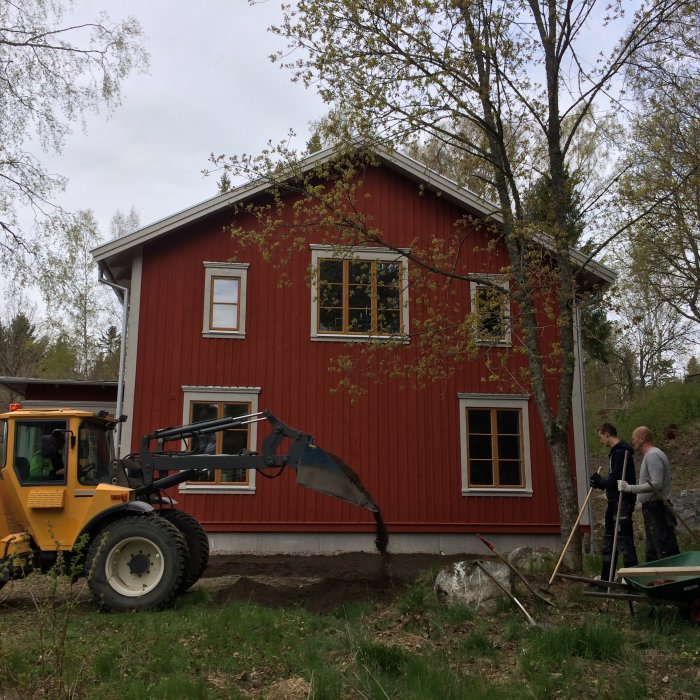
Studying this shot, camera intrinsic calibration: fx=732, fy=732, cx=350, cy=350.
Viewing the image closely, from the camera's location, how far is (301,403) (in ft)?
47.3

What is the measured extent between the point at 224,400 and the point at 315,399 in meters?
1.77

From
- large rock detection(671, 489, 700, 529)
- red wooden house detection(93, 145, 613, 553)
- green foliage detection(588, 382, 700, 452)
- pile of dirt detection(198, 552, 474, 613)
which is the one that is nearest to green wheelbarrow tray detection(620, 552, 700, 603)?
pile of dirt detection(198, 552, 474, 613)

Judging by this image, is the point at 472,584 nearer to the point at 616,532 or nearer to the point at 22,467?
the point at 616,532

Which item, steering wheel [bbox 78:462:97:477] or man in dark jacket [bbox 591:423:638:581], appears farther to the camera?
steering wheel [bbox 78:462:97:477]

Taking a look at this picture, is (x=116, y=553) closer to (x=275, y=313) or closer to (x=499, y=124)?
(x=275, y=313)

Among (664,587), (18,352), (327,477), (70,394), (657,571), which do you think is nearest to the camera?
(664,587)

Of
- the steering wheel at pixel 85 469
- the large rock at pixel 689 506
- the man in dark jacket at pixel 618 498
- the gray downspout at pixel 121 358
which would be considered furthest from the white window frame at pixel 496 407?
the steering wheel at pixel 85 469

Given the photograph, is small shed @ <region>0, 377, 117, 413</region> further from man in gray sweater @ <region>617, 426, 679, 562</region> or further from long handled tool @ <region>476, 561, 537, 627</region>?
man in gray sweater @ <region>617, 426, 679, 562</region>

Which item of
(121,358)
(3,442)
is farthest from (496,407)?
(3,442)

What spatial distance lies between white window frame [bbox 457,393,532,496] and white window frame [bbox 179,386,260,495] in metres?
4.08

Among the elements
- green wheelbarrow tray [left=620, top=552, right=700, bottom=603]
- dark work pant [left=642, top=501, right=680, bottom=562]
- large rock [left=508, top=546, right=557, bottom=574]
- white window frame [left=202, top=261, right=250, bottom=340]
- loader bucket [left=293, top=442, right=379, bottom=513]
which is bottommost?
large rock [left=508, top=546, right=557, bottom=574]

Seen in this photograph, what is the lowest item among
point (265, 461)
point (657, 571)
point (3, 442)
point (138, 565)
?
point (138, 565)

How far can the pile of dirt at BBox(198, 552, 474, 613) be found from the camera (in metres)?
8.84

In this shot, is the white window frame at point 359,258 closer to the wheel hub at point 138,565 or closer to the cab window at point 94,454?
the cab window at point 94,454
